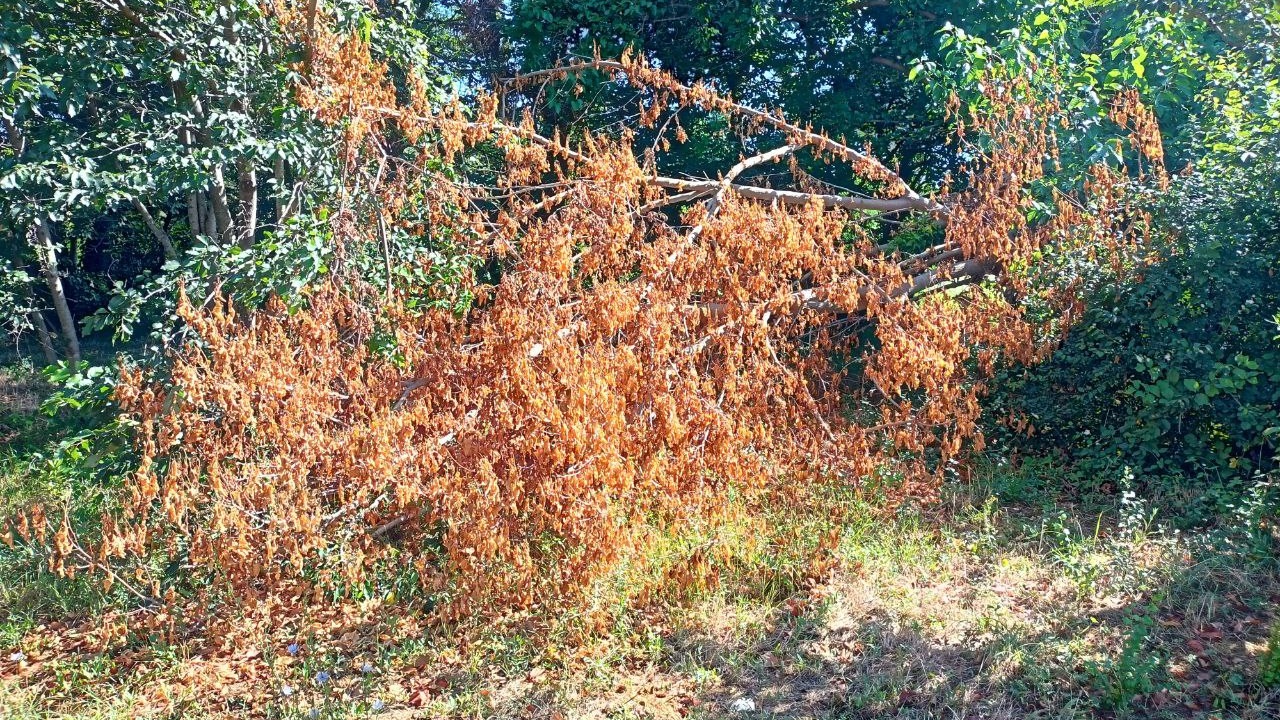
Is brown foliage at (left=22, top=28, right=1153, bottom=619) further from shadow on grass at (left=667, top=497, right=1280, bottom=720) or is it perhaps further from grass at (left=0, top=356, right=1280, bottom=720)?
shadow on grass at (left=667, top=497, right=1280, bottom=720)

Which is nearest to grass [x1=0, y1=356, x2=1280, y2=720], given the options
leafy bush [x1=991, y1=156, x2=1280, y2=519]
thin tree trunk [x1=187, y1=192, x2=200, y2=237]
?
leafy bush [x1=991, y1=156, x2=1280, y2=519]

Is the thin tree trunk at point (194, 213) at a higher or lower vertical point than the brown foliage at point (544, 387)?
higher

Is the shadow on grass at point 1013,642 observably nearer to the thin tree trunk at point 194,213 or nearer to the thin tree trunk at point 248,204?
the thin tree trunk at point 248,204

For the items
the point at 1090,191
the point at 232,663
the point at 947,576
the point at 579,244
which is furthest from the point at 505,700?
the point at 1090,191

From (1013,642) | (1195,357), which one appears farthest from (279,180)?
(1195,357)

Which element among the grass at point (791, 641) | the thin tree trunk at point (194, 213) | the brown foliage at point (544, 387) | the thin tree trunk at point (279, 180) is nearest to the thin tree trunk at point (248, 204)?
the thin tree trunk at point (279, 180)

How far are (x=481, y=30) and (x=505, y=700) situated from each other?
8098mm

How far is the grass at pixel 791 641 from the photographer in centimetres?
354

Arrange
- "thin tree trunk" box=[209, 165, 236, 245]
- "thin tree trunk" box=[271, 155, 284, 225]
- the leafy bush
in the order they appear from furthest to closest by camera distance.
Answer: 1. "thin tree trunk" box=[209, 165, 236, 245]
2. "thin tree trunk" box=[271, 155, 284, 225]
3. the leafy bush

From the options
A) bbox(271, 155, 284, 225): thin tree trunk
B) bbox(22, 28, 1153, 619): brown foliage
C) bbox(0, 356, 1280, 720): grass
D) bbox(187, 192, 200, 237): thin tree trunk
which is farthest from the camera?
bbox(187, 192, 200, 237): thin tree trunk

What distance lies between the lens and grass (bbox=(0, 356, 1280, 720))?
3539mm

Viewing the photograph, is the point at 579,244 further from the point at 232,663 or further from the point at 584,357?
the point at 232,663

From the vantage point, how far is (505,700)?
12.4ft

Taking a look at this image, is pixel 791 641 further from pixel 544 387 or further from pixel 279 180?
pixel 279 180
